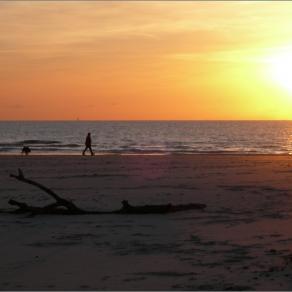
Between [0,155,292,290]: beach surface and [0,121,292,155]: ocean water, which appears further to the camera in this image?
[0,121,292,155]: ocean water

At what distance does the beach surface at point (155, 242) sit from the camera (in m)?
7.52

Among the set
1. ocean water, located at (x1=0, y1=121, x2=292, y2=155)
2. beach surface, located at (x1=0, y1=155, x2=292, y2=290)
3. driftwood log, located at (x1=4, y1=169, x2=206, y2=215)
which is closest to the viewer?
beach surface, located at (x1=0, y1=155, x2=292, y2=290)

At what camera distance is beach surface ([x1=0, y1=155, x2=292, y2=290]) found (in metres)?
7.52

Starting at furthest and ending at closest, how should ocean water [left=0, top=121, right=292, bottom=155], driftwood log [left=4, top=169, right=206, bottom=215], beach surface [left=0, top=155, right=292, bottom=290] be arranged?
ocean water [left=0, top=121, right=292, bottom=155]
driftwood log [left=4, top=169, right=206, bottom=215]
beach surface [left=0, top=155, right=292, bottom=290]

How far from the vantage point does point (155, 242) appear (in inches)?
386

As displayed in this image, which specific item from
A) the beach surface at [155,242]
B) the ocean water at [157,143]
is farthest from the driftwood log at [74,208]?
the ocean water at [157,143]

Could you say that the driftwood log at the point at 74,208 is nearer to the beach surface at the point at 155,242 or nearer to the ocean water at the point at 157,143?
the beach surface at the point at 155,242

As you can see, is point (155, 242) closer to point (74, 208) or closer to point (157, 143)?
point (74, 208)

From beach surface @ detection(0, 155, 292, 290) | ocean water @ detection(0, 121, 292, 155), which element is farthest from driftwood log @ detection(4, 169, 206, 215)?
ocean water @ detection(0, 121, 292, 155)

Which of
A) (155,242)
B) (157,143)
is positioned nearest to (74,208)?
(155,242)

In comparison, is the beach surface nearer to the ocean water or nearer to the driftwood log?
the driftwood log

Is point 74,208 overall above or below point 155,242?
above

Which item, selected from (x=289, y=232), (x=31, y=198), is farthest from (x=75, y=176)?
(x=289, y=232)

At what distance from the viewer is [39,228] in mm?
11312
